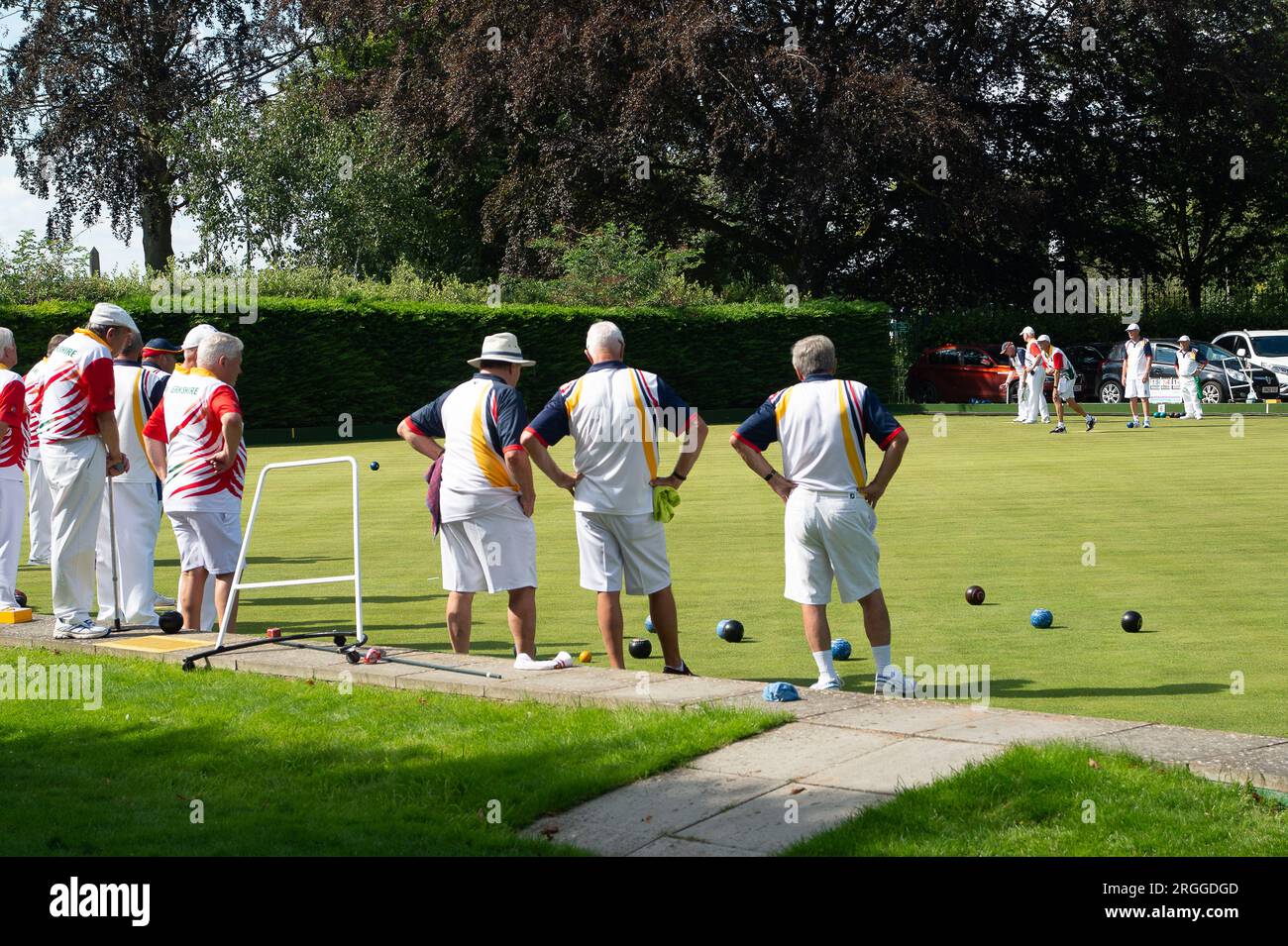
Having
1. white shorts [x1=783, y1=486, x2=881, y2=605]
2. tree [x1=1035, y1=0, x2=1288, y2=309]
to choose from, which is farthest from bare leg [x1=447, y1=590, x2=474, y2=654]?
tree [x1=1035, y1=0, x2=1288, y2=309]

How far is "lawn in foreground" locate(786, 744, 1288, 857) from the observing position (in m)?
5.09

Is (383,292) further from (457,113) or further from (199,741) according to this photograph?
(199,741)

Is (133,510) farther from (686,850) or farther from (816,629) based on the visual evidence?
(686,850)

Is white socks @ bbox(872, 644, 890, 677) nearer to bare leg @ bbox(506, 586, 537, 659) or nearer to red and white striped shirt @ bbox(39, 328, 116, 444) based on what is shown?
bare leg @ bbox(506, 586, 537, 659)

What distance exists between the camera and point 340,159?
148 feet

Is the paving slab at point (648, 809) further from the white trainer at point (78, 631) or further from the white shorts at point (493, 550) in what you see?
the white trainer at point (78, 631)

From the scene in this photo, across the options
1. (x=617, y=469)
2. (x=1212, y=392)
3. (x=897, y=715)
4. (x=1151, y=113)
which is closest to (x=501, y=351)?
(x=617, y=469)

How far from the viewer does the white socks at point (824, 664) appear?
318 inches

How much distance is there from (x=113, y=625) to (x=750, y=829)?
5.57 metres

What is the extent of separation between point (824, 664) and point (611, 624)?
4.01 ft

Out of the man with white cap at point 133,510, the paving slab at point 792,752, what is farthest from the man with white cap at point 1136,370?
the paving slab at point 792,752

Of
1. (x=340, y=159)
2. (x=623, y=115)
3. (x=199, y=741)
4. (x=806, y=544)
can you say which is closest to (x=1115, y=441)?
(x=623, y=115)

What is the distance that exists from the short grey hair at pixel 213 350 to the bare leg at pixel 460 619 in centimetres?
199
